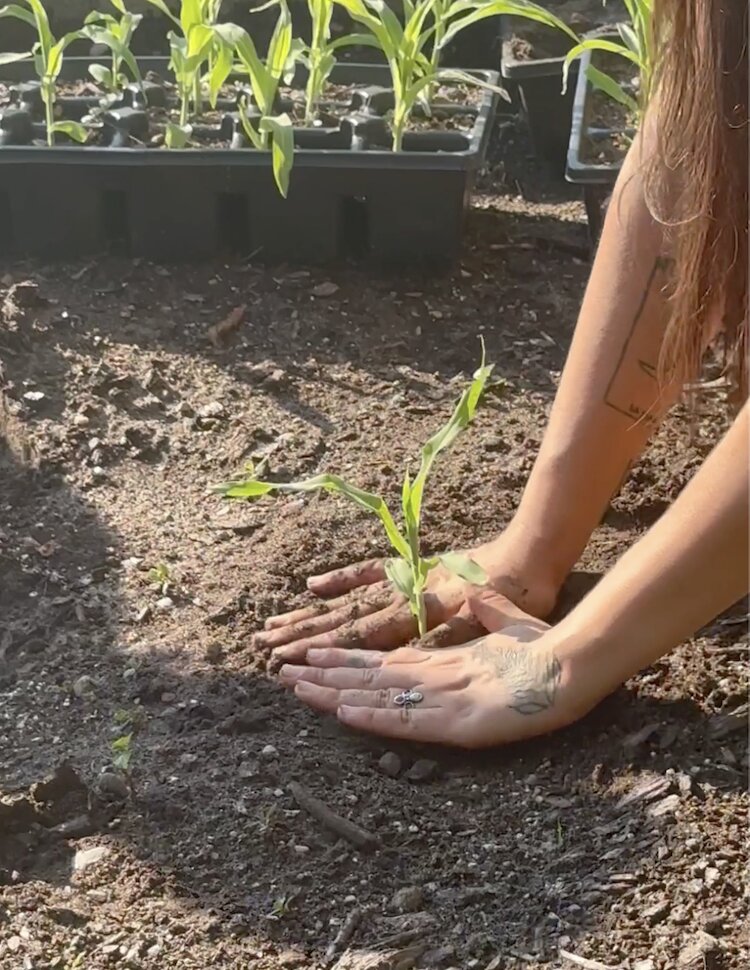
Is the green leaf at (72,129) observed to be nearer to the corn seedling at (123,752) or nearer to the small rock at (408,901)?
the corn seedling at (123,752)

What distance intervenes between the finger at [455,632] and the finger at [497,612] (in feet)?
0.03

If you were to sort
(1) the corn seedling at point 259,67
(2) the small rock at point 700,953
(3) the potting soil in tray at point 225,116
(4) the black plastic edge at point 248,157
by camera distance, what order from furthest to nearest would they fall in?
(3) the potting soil in tray at point 225,116, (4) the black plastic edge at point 248,157, (1) the corn seedling at point 259,67, (2) the small rock at point 700,953

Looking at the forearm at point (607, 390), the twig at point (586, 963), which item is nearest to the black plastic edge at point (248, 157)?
the forearm at point (607, 390)

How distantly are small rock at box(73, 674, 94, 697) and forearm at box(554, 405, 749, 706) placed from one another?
1.82ft

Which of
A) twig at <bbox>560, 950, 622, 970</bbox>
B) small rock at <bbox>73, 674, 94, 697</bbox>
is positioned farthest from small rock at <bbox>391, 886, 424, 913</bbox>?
small rock at <bbox>73, 674, 94, 697</bbox>

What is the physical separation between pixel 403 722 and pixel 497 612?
0.19 m

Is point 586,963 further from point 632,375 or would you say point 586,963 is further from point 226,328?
point 226,328

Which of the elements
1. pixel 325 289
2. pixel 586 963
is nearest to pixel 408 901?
pixel 586 963

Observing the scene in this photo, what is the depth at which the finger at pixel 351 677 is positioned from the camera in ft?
4.58

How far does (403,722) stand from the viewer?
4.44 feet

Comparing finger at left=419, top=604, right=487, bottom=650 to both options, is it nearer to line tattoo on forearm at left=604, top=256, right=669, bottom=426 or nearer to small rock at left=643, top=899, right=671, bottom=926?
line tattoo on forearm at left=604, top=256, right=669, bottom=426

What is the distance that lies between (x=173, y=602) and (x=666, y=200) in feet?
2.63

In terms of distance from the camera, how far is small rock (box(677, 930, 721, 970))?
108 cm

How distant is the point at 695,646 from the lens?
149 centimetres
